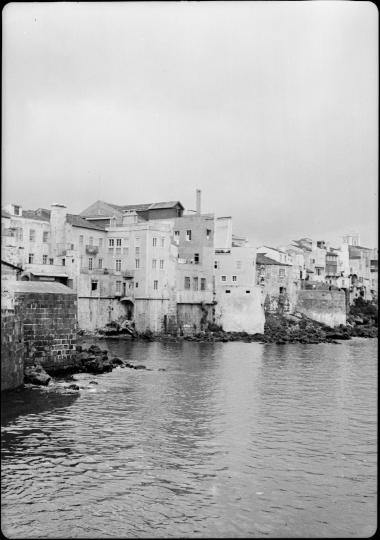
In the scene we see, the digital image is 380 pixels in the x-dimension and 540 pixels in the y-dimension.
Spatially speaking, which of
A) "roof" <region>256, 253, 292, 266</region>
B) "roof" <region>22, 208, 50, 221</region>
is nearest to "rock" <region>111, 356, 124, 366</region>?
"roof" <region>22, 208, 50, 221</region>

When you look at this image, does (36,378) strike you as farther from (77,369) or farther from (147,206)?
(147,206)

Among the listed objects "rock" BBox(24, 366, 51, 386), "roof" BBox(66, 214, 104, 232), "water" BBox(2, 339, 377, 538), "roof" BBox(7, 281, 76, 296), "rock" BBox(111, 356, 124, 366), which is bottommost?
"water" BBox(2, 339, 377, 538)

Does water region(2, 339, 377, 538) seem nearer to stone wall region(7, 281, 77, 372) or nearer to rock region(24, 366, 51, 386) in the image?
rock region(24, 366, 51, 386)

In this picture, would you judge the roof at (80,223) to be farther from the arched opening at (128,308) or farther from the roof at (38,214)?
the arched opening at (128,308)

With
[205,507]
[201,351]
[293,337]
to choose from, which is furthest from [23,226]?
[205,507]

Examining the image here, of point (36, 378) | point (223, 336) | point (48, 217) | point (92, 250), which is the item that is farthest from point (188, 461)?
point (92, 250)

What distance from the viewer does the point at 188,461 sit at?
37.6 feet

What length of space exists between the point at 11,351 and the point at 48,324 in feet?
17.5

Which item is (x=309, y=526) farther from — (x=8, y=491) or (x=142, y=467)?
(x=8, y=491)

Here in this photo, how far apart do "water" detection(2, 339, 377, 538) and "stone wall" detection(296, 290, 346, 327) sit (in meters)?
34.6

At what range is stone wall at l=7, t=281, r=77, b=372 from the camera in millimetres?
20859

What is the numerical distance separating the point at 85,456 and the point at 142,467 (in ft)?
3.87

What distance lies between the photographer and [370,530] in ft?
28.7

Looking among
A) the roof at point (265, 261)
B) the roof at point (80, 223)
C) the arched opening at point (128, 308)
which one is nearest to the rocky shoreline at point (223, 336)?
the arched opening at point (128, 308)
